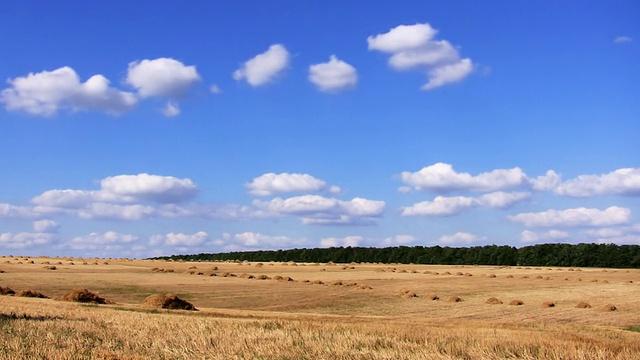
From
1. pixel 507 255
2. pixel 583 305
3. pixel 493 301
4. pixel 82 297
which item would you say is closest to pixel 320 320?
pixel 82 297

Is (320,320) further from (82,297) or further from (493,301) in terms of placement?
(493,301)

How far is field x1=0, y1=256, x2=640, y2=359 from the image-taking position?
13359 mm

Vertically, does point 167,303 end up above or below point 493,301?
above

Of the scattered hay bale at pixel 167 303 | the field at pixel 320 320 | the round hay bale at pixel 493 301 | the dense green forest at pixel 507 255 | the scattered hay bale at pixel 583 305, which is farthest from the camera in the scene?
the dense green forest at pixel 507 255

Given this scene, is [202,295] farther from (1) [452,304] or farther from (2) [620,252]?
(2) [620,252]

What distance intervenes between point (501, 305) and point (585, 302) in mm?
7325

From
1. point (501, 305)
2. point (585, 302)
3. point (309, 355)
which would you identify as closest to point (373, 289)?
point (501, 305)

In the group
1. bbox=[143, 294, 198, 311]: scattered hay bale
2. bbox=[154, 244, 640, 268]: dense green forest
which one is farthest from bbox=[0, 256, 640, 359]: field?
bbox=[154, 244, 640, 268]: dense green forest

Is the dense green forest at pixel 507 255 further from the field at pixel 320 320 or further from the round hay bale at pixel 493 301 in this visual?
the round hay bale at pixel 493 301

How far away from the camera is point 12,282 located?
190 ft

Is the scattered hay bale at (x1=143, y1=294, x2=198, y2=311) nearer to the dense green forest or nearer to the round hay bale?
the round hay bale

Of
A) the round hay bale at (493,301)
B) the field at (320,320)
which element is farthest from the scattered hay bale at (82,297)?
the round hay bale at (493,301)

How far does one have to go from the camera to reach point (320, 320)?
27.8 m

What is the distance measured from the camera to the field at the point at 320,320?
13359 mm
